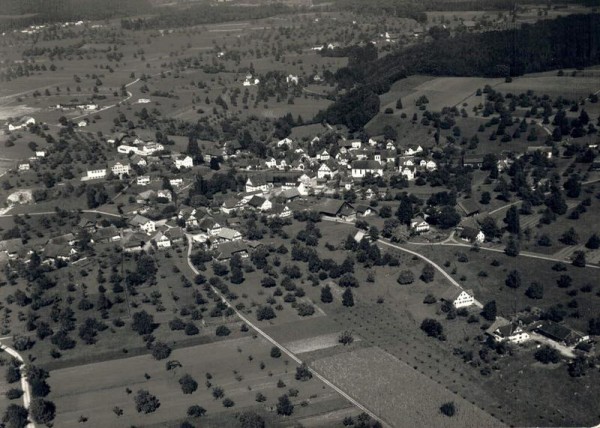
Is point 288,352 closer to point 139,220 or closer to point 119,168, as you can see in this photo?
point 139,220

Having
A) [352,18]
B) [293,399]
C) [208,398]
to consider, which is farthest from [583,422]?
[352,18]

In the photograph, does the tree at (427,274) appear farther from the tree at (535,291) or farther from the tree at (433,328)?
the tree at (433,328)

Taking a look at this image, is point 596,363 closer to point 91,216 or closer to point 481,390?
point 481,390

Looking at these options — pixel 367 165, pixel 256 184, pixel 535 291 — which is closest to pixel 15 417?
pixel 535 291

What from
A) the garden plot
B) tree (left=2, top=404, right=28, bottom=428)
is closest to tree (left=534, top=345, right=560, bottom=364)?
the garden plot

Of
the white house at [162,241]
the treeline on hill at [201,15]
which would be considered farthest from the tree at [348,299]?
the treeline on hill at [201,15]

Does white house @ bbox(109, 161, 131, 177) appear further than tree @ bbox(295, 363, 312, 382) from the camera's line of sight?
Yes

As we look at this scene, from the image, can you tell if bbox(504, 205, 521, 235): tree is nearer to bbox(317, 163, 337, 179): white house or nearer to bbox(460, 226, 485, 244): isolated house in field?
bbox(460, 226, 485, 244): isolated house in field
